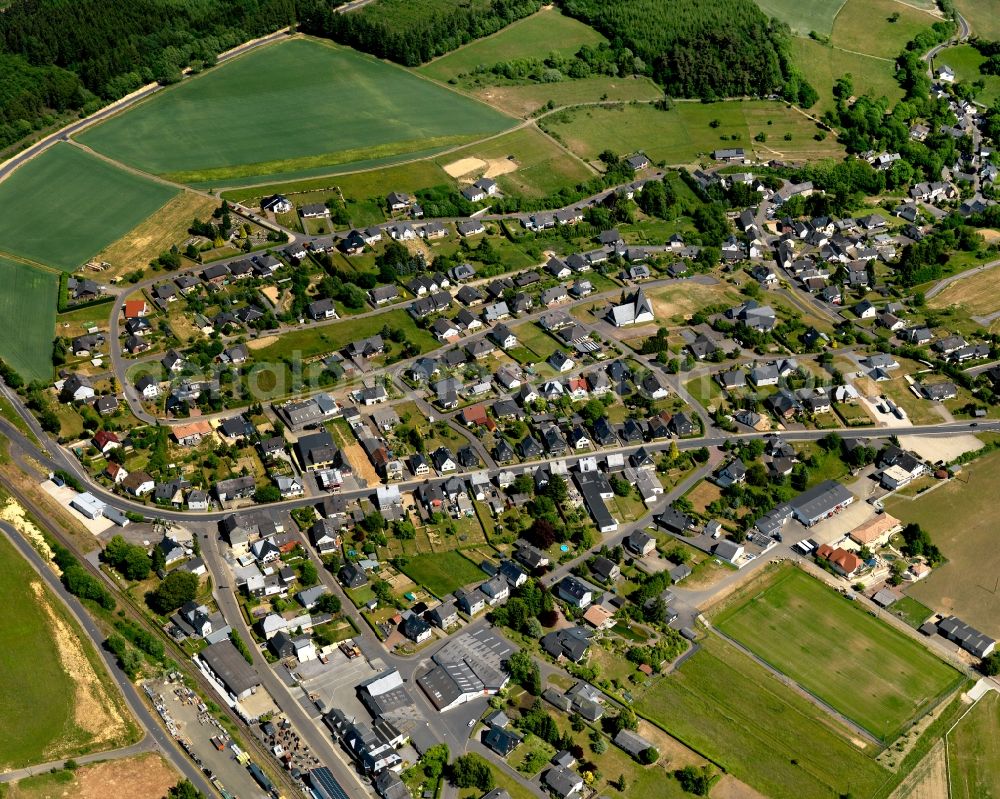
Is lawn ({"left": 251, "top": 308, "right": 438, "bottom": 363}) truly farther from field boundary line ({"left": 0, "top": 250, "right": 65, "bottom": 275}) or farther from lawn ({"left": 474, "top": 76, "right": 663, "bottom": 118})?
lawn ({"left": 474, "top": 76, "right": 663, "bottom": 118})

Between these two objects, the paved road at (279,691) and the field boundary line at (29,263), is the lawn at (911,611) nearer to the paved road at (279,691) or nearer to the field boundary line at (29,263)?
the paved road at (279,691)

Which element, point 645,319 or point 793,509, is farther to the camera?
point 645,319

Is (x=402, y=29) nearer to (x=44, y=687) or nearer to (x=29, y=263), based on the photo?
(x=29, y=263)

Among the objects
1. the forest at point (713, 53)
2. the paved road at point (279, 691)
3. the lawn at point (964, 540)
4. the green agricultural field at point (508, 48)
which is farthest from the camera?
the green agricultural field at point (508, 48)

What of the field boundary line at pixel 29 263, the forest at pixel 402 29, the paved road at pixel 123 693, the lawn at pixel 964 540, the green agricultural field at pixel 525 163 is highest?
the forest at pixel 402 29

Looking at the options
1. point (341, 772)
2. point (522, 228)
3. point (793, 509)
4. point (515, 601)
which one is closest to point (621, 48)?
point (522, 228)

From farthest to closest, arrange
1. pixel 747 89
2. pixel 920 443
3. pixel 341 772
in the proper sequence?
1. pixel 747 89
2. pixel 920 443
3. pixel 341 772

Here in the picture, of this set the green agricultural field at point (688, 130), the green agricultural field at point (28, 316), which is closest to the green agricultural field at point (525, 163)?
the green agricultural field at point (688, 130)

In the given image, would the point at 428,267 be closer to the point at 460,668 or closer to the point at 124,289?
the point at 124,289
